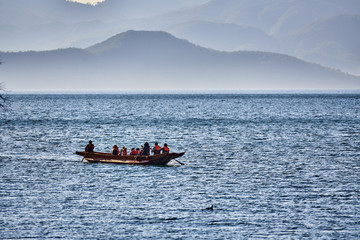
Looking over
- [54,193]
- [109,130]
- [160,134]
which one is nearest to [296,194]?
[54,193]

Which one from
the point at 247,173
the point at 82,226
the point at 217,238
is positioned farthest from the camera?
the point at 247,173

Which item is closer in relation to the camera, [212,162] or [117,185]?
[117,185]

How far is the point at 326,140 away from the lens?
73.4 metres

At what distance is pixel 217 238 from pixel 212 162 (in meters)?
24.2

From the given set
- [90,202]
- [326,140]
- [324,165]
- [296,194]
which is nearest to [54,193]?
[90,202]

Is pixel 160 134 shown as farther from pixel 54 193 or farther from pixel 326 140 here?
pixel 54 193

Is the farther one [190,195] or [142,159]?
[142,159]

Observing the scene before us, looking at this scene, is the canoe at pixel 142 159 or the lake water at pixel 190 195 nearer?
the lake water at pixel 190 195

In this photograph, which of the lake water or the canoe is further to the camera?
the canoe

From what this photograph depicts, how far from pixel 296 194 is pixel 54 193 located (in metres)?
16.0

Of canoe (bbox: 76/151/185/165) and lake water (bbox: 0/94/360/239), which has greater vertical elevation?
canoe (bbox: 76/151/185/165)

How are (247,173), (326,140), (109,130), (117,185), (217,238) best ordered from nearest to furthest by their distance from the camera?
(217,238)
(117,185)
(247,173)
(326,140)
(109,130)

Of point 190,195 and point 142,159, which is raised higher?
point 142,159

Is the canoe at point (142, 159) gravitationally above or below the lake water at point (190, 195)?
above
